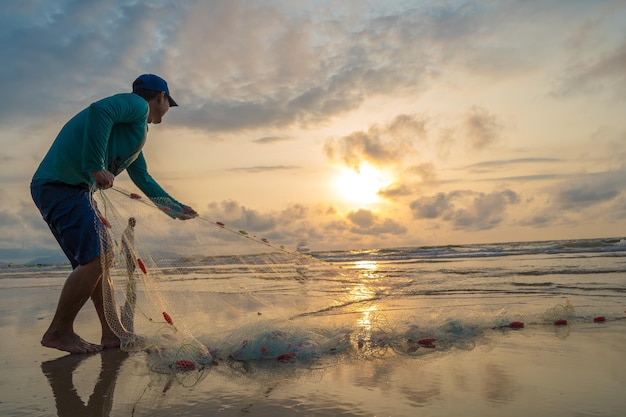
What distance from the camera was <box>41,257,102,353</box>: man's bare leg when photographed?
403 centimetres

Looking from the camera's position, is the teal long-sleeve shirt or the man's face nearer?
the teal long-sleeve shirt

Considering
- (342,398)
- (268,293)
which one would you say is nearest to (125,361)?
(342,398)

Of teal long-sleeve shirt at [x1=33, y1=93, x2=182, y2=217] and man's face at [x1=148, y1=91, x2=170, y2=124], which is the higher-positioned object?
man's face at [x1=148, y1=91, x2=170, y2=124]

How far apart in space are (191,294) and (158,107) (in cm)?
176

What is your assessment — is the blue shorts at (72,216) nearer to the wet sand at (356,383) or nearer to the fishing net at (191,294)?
the fishing net at (191,294)

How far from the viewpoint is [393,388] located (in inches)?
113

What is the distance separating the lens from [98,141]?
12.5ft

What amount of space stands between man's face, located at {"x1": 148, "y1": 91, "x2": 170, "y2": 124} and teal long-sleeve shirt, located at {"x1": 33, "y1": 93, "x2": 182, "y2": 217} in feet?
0.79

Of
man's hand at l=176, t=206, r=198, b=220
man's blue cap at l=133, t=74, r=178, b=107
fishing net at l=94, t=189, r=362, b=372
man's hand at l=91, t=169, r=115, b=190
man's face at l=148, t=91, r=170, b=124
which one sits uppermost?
man's blue cap at l=133, t=74, r=178, b=107

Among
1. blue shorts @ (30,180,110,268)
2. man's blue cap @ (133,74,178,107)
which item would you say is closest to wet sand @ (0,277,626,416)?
blue shorts @ (30,180,110,268)

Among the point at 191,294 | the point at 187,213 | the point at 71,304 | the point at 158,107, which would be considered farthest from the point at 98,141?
the point at 191,294

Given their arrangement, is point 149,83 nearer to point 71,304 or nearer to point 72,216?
point 72,216

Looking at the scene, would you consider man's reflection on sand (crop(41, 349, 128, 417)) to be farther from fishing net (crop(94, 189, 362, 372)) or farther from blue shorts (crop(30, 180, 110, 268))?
blue shorts (crop(30, 180, 110, 268))

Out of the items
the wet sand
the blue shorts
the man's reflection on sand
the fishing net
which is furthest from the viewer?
the blue shorts
